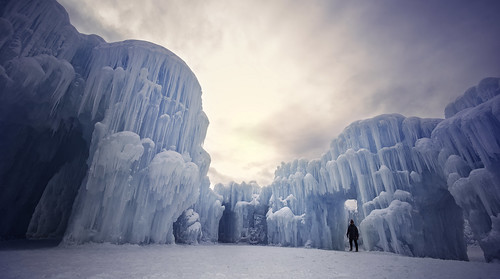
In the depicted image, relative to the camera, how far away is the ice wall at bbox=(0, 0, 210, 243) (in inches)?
314

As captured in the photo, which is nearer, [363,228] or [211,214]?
[363,228]

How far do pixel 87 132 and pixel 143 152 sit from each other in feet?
13.0

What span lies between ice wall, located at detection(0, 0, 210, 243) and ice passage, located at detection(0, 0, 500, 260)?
0.05 metres

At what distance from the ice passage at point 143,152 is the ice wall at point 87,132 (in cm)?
5

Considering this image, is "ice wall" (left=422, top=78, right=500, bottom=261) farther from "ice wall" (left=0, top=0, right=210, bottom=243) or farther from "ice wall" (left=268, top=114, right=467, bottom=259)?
"ice wall" (left=0, top=0, right=210, bottom=243)

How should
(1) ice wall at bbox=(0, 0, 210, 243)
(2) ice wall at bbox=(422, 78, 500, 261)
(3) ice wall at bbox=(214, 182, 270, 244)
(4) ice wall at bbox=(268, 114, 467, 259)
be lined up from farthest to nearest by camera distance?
(3) ice wall at bbox=(214, 182, 270, 244), (4) ice wall at bbox=(268, 114, 467, 259), (2) ice wall at bbox=(422, 78, 500, 261), (1) ice wall at bbox=(0, 0, 210, 243)

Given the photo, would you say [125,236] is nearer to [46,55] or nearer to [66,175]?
[66,175]

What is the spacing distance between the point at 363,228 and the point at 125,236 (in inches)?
563

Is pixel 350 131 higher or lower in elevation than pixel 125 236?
higher

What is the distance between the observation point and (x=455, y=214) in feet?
47.9

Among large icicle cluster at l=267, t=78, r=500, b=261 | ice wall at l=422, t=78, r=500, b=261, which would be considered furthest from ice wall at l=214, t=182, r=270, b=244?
ice wall at l=422, t=78, r=500, b=261

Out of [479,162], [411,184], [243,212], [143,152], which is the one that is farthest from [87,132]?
[243,212]

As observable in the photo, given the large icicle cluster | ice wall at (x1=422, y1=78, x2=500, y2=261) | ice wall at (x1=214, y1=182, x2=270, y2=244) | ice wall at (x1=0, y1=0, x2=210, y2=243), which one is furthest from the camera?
ice wall at (x1=214, y1=182, x2=270, y2=244)

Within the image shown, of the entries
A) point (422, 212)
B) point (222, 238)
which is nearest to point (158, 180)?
point (422, 212)
